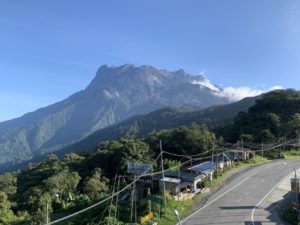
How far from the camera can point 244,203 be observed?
37.0 m

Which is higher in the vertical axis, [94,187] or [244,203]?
[244,203]

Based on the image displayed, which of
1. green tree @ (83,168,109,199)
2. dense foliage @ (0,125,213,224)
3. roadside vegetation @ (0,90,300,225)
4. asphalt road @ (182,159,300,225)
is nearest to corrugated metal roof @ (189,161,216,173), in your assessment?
roadside vegetation @ (0,90,300,225)

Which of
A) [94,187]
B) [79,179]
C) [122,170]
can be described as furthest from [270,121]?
[94,187]

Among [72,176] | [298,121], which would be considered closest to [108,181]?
[72,176]

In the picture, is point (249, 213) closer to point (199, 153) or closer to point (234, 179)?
point (234, 179)

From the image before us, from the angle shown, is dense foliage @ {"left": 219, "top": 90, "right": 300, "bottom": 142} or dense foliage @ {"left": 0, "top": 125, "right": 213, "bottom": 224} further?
dense foliage @ {"left": 219, "top": 90, "right": 300, "bottom": 142}

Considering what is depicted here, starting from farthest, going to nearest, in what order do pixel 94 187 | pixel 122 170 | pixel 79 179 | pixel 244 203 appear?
pixel 79 179, pixel 122 170, pixel 94 187, pixel 244 203

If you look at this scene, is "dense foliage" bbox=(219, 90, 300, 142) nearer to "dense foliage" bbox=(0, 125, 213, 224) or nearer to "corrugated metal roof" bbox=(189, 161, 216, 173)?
"dense foliage" bbox=(0, 125, 213, 224)

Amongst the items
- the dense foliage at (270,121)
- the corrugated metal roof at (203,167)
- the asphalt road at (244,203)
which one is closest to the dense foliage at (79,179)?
the corrugated metal roof at (203,167)

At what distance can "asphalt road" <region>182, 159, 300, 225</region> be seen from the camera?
105 feet

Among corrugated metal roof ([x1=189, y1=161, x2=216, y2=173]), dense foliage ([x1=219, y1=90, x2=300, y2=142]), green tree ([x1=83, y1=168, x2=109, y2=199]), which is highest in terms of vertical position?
dense foliage ([x1=219, y1=90, x2=300, y2=142])

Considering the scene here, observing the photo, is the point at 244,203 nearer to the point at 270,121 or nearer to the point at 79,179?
the point at 79,179

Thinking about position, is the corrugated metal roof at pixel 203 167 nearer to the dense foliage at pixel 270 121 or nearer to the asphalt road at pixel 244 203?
the asphalt road at pixel 244 203

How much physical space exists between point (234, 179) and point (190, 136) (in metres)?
23.1
